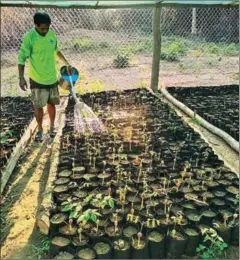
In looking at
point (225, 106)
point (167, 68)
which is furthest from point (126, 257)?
point (167, 68)

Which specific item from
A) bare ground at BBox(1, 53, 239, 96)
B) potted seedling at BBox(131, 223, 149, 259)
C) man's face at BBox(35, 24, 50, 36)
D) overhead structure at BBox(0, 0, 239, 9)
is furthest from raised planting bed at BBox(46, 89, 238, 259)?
bare ground at BBox(1, 53, 239, 96)

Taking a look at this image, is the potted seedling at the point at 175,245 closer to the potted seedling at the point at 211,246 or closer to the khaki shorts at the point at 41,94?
the potted seedling at the point at 211,246

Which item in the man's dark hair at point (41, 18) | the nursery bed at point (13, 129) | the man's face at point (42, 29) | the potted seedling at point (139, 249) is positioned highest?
the man's dark hair at point (41, 18)

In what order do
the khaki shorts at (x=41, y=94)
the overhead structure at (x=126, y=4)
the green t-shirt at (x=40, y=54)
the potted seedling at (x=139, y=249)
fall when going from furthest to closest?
1. the overhead structure at (x=126, y=4)
2. the khaki shorts at (x=41, y=94)
3. the green t-shirt at (x=40, y=54)
4. the potted seedling at (x=139, y=249)

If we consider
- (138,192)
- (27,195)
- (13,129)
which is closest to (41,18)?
(13,129)

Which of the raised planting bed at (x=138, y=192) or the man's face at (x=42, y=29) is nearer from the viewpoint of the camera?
the raised planting bed at (x=138, y=192)

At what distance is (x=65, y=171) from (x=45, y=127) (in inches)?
81.7

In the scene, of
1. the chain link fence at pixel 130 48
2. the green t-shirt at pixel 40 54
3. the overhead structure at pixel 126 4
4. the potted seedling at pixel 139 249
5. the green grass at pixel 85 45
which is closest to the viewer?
the potted seedling at pixel 139 249

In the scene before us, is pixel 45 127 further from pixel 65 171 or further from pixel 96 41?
pixel 96 41

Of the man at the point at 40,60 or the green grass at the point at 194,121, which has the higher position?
the man at the point at 40,60

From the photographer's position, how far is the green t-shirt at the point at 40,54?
4336 millimetres

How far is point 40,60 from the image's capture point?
450cm

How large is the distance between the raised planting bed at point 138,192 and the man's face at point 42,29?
135 centimetres

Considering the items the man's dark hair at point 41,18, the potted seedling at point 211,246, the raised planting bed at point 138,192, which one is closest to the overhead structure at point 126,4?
the man's dark hair at point 41,18
